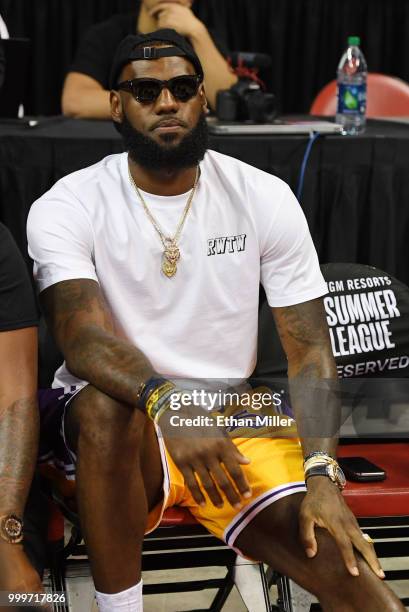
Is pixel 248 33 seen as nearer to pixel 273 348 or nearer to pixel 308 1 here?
pixel 308 1

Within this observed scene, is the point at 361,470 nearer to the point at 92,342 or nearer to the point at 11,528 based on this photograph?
the point at 92,342

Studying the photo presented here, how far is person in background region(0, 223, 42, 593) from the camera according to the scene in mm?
1559

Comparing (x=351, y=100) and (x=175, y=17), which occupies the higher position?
(x=175, y=17)

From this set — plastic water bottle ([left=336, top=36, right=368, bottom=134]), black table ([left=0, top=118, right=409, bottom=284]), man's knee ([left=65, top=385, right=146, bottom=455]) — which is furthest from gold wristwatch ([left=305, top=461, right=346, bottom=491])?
plastic water bottle ([left=336, top=36, right=368, bottom=134])

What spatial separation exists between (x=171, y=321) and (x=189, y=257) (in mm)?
126

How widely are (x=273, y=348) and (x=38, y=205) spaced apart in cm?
64

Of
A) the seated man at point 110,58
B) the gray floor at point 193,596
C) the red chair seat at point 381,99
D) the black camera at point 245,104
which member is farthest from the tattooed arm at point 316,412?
the red chair seat at point 381,99

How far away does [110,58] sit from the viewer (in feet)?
12.1

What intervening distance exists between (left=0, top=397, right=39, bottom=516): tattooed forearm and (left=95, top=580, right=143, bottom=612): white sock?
0.20 meters

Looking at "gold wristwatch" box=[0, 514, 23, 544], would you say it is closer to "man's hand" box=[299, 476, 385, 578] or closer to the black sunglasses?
"man's hand" box=[299, 476, 385, 578]

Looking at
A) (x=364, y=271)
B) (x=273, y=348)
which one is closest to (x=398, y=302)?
(x=364, y=271)

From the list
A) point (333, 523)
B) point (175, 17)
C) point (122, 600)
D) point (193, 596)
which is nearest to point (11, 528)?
point (122, 600)

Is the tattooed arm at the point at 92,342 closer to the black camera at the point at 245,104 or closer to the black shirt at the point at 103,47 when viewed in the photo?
the black camera at the point at 245,104

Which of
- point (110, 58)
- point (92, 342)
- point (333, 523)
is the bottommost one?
point (333, 523)
